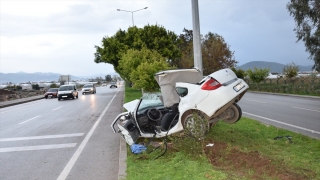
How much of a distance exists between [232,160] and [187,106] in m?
1.67

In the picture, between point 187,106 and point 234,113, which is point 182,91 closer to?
point 187,106

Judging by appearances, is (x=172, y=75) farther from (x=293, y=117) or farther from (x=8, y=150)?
(x=293, y=117)

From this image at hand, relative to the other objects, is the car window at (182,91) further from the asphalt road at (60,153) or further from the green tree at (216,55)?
the green tree at (216,55)

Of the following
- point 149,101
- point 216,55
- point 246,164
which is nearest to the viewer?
point 246,164

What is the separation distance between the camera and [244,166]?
209 inches

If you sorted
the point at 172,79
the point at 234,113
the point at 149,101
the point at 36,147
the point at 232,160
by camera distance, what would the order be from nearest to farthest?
the point at 232,160
the point at 172,79
the point at 234,113
the point at 149,101
the point at 36,147

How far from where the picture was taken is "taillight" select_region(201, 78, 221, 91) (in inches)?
263

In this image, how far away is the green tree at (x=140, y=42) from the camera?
3894 centimetres

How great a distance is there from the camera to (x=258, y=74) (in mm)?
38938

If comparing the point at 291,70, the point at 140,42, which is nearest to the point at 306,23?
the point at 291,70

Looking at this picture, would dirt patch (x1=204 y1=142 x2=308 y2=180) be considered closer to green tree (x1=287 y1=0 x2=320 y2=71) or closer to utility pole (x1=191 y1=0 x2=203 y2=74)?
utility pole (x1=191 y1=0 x2=203 y2=74)

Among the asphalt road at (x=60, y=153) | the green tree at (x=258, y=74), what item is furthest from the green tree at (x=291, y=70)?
the asphalt road at (x=60, y=153)

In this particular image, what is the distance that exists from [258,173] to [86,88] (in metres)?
46.5

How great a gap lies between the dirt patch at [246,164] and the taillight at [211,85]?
1.25 meters
